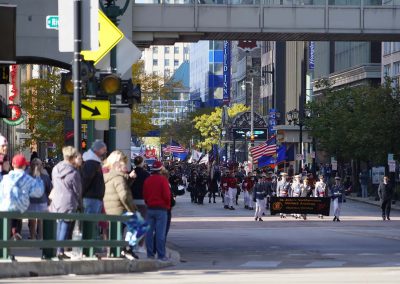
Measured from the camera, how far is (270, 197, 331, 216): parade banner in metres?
49.5

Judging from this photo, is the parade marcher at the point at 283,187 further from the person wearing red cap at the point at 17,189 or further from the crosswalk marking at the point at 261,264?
the person wearing red cap at the point at 17,189

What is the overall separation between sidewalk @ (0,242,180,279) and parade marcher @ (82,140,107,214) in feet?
3.23

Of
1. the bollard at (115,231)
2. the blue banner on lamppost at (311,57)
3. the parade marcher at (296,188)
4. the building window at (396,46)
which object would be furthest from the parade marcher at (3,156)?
the blue banner on lamppost at (311,57)

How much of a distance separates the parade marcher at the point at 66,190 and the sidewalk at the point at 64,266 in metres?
0.32

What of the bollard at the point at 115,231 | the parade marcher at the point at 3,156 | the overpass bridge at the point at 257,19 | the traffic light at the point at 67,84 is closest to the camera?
the bollard at the point at 115,231

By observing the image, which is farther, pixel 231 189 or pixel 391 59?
pixel 391 59

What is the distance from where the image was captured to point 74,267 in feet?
62.2

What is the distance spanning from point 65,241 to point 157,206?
334cm

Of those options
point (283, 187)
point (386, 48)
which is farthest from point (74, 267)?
point (386, 48)

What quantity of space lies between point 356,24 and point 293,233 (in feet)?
21.8

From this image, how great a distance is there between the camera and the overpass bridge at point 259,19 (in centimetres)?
3772

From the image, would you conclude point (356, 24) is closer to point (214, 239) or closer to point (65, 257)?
point (214, 239)

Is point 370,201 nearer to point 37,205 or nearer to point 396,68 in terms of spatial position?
point 396,68

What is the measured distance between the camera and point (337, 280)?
17.5 m
